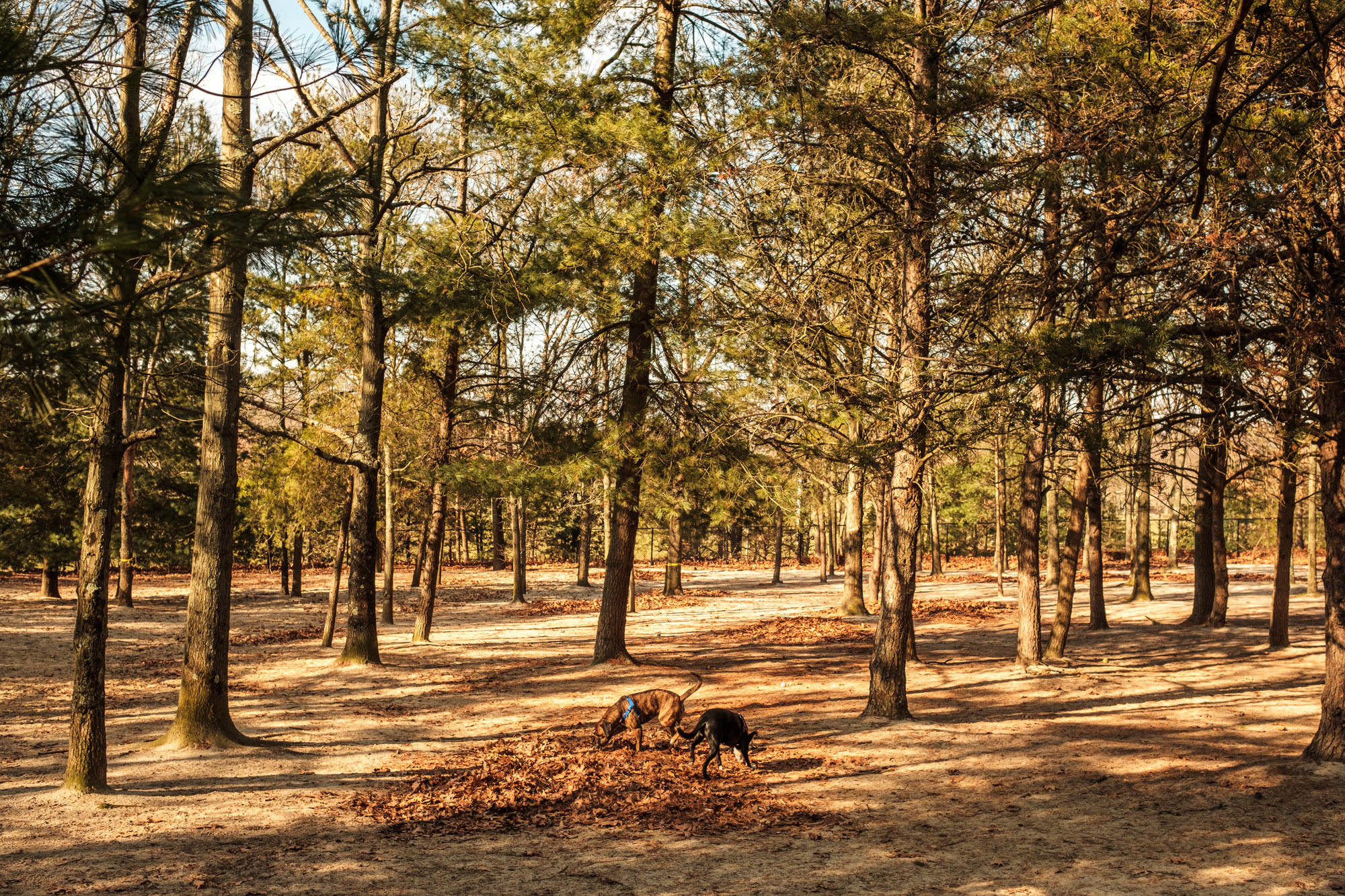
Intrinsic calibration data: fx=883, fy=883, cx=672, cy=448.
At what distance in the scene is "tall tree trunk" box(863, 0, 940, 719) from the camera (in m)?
9.98

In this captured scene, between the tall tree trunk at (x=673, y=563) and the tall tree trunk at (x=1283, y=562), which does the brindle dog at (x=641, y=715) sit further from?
the tall tree trunk at (x=673, y=563)

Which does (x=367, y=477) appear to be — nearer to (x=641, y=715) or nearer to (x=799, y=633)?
(x=641, y=715)

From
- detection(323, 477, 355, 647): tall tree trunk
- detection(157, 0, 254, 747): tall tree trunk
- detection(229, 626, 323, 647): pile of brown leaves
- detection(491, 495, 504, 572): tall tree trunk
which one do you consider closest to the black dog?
detection(157, 0, 254, 747): tall tree trunk

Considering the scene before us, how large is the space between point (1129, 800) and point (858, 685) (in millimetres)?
5878

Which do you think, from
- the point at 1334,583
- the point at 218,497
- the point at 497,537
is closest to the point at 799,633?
the point at 1334,583

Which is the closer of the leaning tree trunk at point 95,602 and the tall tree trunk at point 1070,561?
the leaning tree trunk at point 95,602

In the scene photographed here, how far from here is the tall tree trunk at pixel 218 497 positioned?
874 centimetres

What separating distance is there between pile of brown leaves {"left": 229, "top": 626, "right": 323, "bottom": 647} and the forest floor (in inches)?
107

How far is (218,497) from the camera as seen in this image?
8.83m

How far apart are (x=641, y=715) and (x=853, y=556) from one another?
579 inches

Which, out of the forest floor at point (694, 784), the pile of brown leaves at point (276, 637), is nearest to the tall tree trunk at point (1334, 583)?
the forest floor at point (694, 784)

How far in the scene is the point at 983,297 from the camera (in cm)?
863

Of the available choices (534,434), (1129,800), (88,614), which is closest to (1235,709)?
(1129,800)

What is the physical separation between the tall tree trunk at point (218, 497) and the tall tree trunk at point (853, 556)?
50.3ft
